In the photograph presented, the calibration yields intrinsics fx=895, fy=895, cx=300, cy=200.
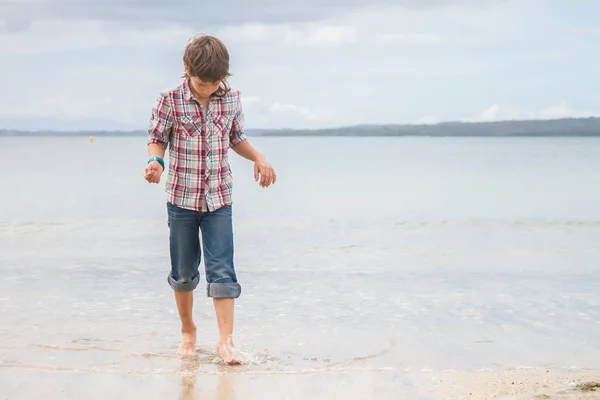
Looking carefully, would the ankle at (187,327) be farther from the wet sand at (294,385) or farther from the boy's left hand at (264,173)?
the boy's left hand at (264,173)

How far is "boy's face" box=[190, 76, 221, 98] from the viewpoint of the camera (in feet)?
14.7

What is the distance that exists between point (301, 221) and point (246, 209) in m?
2.45

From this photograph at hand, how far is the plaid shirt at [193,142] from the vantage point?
15.1ft

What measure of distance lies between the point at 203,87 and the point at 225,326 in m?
1.29

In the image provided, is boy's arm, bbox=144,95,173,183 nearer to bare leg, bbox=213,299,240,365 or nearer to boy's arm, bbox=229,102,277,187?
boy's arm, bbox=229,102,277,187

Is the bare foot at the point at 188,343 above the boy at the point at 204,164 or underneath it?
underneath

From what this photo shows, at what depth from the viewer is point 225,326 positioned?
4824 mm

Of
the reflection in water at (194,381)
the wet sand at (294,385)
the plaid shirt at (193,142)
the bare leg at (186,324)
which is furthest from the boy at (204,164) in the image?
the wet sand at (294,385)

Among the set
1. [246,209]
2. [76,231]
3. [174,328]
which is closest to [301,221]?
[246,209]

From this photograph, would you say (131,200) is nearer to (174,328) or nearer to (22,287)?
(22,287)

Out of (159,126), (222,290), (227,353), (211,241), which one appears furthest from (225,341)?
(159,126)

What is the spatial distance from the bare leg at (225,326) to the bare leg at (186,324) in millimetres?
247

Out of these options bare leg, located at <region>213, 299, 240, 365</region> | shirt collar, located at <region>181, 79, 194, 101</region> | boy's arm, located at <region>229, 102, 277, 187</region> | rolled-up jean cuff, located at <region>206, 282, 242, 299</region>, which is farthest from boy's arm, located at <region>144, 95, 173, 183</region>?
bare leg, located at <region>213, 299, 240, 365</region>

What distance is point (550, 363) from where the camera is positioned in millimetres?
5020
